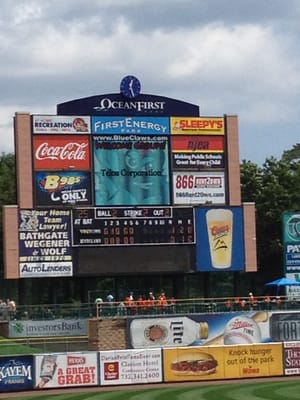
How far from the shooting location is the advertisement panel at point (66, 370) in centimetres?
3672

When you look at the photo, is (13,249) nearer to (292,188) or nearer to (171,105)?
(171,105)

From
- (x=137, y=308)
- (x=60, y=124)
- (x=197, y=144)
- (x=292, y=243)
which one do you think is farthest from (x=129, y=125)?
(x=292, y=243)

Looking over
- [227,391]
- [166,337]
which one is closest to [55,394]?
[227,391]

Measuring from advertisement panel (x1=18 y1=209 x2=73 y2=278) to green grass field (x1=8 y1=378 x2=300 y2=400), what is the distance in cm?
1500

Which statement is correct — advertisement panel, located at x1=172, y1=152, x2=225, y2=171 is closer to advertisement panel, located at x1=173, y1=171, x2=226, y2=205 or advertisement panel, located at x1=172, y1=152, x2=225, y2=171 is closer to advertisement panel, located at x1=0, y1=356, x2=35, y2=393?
advertisement panel, located at x1=173, y1=171, x2=226, y2=205

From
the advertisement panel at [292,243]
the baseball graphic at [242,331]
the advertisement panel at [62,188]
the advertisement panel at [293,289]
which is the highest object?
the advertisement panel at [62,188]

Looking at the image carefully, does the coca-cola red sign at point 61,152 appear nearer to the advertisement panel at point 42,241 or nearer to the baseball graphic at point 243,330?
the advertisement panel at point 42,241

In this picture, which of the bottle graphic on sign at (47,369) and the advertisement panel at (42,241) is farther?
the advertisement panel at (42,241)

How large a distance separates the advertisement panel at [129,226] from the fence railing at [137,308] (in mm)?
3389

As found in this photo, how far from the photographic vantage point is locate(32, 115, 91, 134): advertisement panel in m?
51.2

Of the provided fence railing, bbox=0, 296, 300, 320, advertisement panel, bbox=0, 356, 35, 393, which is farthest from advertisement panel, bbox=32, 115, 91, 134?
advertisement panel, bbox=0, 356, 35, 393

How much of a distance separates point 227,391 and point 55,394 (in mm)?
6114

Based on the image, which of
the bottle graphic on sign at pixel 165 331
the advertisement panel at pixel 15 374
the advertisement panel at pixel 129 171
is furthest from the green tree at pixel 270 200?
the advertisement panel at pixel 15 374

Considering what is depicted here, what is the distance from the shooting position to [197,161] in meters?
53.2
